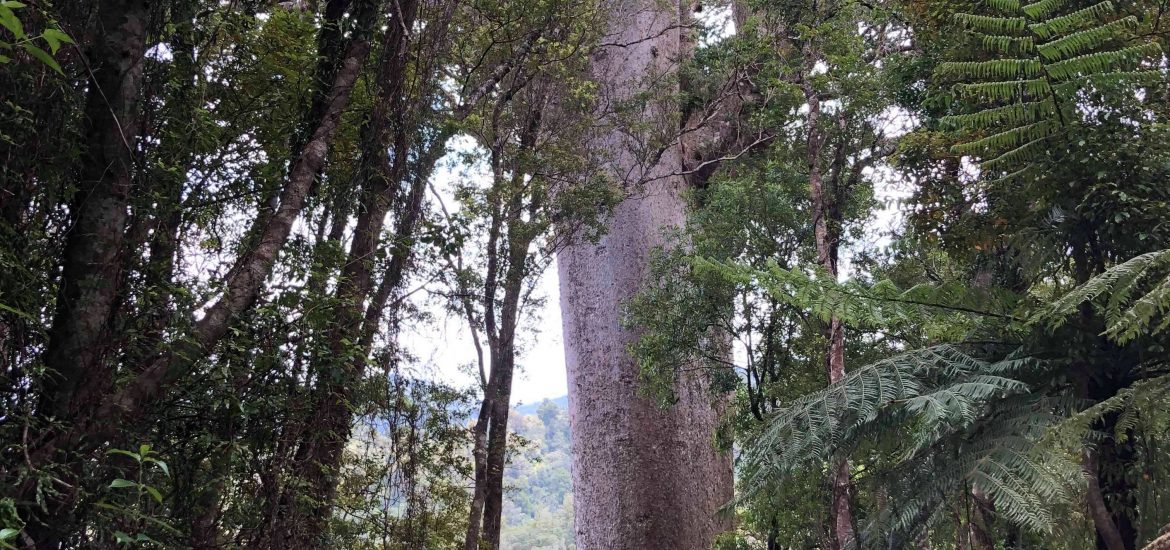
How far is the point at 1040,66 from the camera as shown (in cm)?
256

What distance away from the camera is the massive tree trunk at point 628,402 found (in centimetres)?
646

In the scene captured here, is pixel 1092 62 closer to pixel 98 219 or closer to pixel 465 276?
pixel 98 219

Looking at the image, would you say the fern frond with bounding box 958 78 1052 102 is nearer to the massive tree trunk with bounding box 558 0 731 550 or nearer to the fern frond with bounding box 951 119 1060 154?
→ the fern frond with bounding box 951 119 1060 154

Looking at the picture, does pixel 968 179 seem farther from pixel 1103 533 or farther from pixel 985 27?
pixel 1103 533

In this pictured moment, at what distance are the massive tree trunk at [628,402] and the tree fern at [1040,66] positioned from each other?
342 cm

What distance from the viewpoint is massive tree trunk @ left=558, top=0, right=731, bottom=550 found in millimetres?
6461

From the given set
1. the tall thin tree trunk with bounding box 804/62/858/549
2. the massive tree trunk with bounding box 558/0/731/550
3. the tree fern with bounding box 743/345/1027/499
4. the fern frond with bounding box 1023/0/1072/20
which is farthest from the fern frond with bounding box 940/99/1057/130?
the massive tree trunk with bounding box 558/0/731/550

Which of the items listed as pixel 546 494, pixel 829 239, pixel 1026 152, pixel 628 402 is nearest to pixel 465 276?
pixel 628 402

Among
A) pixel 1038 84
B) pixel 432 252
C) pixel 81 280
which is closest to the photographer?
pixel 81 280


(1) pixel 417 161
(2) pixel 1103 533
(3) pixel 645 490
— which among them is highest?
(1) pixel 417 161

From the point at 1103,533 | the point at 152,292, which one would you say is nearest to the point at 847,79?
the point at 1103,533

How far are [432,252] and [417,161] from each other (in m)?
0.57

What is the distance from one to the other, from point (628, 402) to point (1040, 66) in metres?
4.66

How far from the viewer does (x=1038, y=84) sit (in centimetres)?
259
